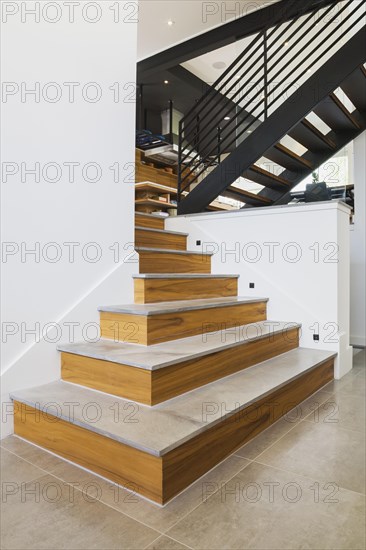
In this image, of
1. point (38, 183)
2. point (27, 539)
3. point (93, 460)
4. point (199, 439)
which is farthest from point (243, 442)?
point (38, 183)

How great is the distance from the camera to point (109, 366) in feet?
A: 5.66

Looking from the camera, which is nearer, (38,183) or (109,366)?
(109,366)

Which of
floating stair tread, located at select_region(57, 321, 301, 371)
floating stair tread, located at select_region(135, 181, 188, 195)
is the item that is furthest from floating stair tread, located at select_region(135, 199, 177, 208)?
floating stair tread, located at select_region(57, 321, 301, 371)

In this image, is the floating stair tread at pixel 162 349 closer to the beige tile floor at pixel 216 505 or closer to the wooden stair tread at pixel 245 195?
the beige tile floor at pixel 216 505

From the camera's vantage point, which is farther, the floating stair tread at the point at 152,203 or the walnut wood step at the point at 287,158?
the floating stair tread at the point at 152,203

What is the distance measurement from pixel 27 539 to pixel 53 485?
0.26 meters

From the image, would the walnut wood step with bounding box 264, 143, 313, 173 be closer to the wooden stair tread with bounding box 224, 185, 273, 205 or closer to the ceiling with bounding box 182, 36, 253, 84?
the wooden stair tread with bounding box 224, 185, 273, 205

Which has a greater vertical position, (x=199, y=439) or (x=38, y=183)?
(x=38, y=183)

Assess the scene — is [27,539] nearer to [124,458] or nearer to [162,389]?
[124,458]

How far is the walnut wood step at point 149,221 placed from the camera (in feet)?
10.6

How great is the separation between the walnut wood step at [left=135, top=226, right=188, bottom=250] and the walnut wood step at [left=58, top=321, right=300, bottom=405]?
998 mm

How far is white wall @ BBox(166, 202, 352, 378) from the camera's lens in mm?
2660

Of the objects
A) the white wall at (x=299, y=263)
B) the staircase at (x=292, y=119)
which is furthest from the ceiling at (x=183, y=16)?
the white wall at (x=299, y=263)

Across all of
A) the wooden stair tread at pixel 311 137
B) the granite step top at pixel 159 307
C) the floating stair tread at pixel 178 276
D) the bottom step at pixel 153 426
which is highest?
the wooden stair tread at pixel 311 137
